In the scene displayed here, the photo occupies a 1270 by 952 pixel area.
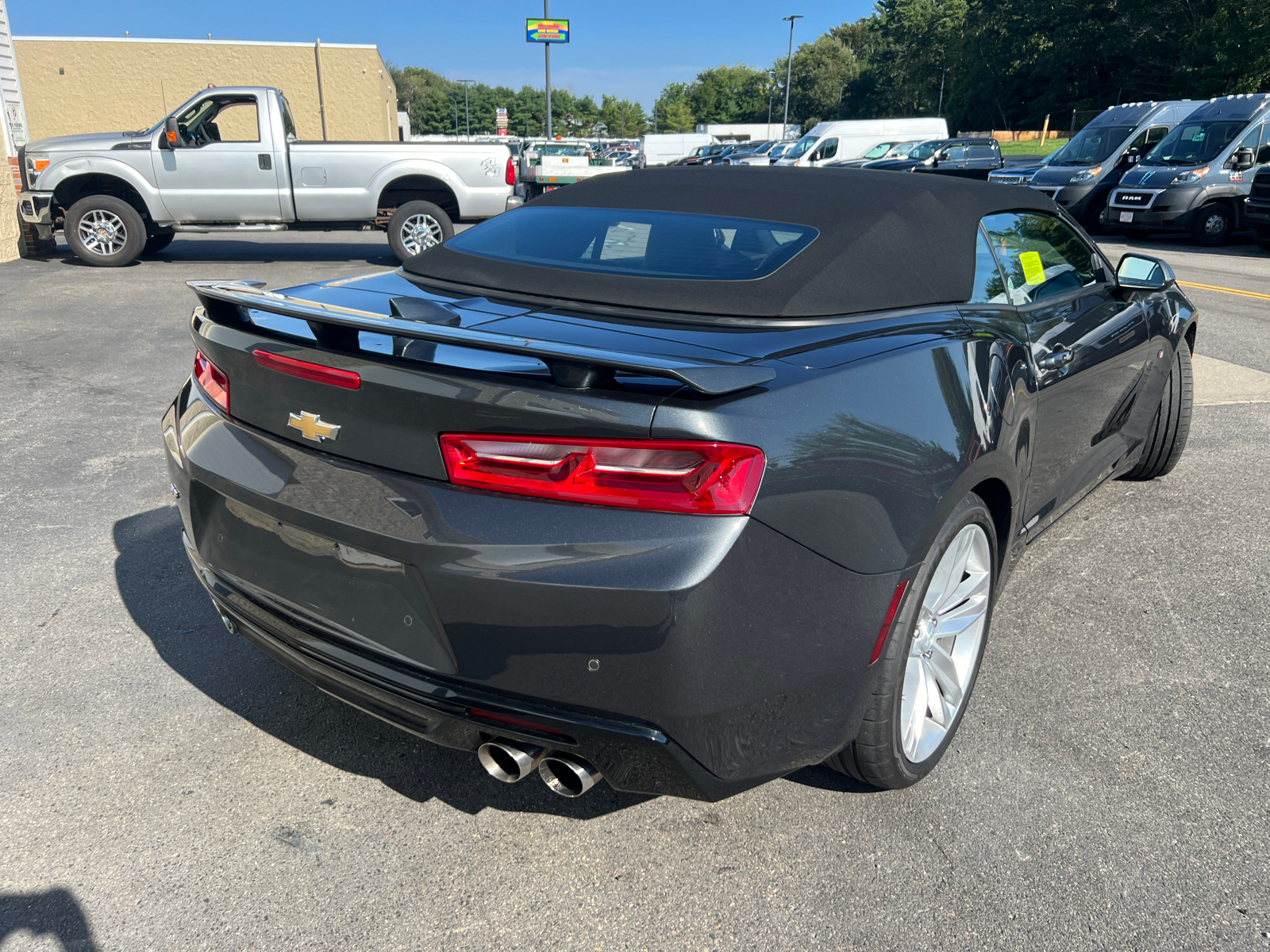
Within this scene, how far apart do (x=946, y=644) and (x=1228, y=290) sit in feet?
38.5

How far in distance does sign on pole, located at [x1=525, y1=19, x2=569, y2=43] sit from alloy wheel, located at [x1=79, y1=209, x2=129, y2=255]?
108 ft

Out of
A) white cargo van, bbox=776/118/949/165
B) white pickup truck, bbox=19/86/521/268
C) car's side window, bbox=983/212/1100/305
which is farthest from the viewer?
white cargo van, bbox=776/118/949/165

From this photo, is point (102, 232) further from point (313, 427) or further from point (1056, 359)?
point (1056, 359)

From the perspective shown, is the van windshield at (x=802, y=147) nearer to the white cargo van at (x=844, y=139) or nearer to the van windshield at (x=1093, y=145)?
→ the white cargo van at (x=844, y=139)

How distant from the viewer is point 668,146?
55.7 metres

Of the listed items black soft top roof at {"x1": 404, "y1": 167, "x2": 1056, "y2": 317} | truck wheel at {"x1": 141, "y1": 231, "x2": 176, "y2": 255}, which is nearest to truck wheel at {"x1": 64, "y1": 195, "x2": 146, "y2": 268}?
truck wheel at {"x1": 141, "y1": 231, "x2": 176, "y2": 255}

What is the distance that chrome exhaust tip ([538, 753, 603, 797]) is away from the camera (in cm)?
194

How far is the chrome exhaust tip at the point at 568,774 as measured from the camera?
6.36ft

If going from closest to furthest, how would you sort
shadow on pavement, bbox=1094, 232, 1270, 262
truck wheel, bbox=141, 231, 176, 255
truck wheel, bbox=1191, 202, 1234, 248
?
truck wheel, bbox=141, 231, 176, 255, shadow on pavement, bbox=1094, 232, 1270, 262, truck wheel, bbox=1191, 202, 1234, 248

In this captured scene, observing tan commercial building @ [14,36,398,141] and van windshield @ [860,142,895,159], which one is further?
tan commercial building @ [14,36,398,141]

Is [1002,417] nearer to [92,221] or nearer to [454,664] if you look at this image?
[454,664]

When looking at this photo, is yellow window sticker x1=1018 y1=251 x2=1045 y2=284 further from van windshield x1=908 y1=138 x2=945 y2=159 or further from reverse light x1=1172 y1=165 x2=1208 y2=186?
van windshield x1=908 y1=138 x2=945 y2=159

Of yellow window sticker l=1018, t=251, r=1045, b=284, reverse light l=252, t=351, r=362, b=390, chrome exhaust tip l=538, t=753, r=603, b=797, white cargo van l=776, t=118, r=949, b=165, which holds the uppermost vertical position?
white cargo van l=776, t=118, r=949, b=165

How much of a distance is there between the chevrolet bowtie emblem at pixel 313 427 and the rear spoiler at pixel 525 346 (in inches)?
7.2
